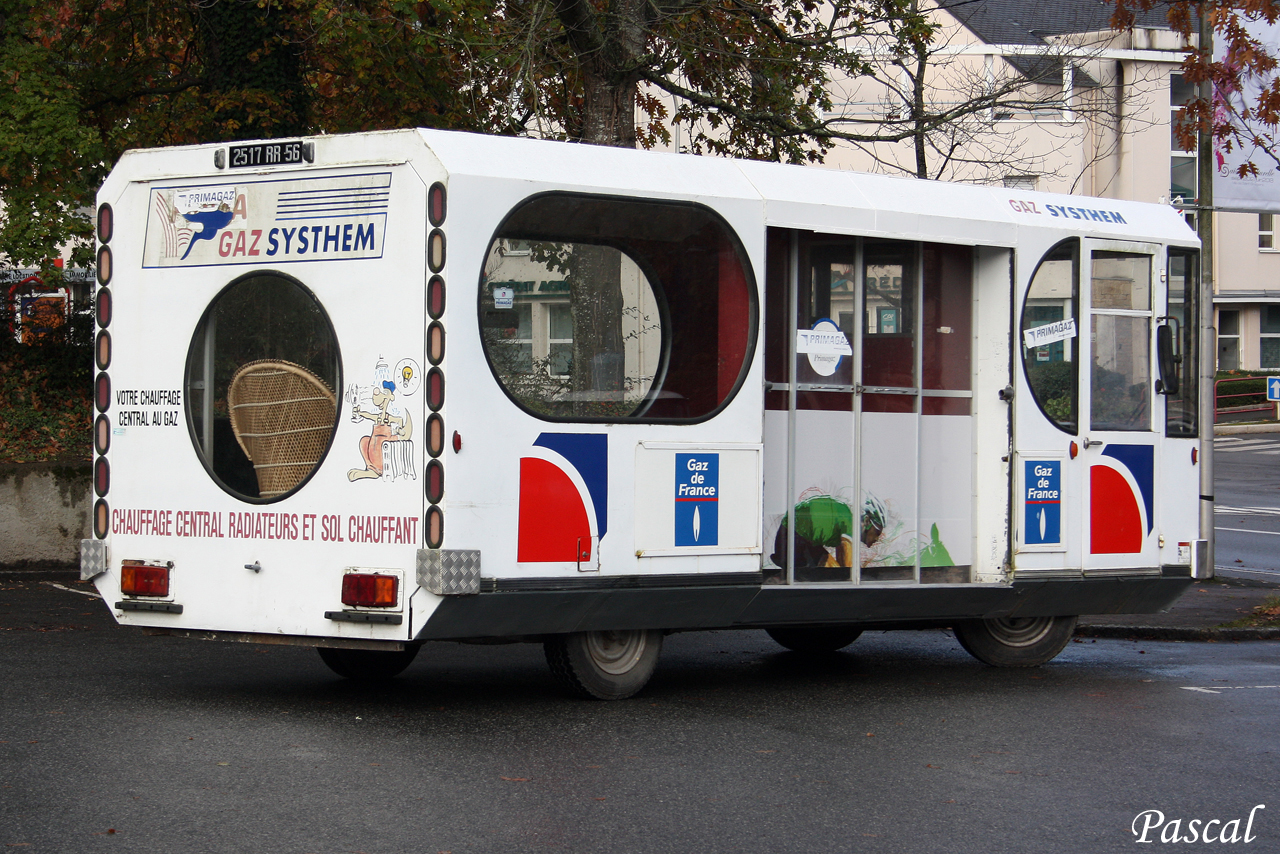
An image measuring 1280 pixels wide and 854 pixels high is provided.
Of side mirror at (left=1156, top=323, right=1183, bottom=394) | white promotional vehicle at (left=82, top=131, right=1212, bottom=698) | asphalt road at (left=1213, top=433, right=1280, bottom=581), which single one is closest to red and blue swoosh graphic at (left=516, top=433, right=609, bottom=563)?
white promotional vehicle at (left=82, top=131, right=1212, bottom=698)

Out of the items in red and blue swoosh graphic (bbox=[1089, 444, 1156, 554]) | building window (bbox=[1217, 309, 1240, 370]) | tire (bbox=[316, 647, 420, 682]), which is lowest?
tire (bbox=[316, 647, 420, 682])

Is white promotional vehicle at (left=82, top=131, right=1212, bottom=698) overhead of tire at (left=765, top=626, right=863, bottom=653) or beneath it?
overhead

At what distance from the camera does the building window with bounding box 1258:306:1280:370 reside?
49.6m

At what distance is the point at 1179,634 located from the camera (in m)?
11.6

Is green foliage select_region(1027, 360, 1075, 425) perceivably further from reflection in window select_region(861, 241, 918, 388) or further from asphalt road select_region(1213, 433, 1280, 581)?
asphalt road select_region(1213, 433, 1280, 581)

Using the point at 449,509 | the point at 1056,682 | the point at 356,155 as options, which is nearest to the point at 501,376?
the point at 449,509

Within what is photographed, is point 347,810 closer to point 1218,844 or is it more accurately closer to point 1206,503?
point 1218,844

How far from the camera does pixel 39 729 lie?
22.0 ft

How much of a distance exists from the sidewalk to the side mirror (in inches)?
64.1

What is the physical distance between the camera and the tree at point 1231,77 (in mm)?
13797

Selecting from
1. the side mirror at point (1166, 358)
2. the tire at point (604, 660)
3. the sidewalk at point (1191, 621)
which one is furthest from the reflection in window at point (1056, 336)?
the tire at point (604, 660)

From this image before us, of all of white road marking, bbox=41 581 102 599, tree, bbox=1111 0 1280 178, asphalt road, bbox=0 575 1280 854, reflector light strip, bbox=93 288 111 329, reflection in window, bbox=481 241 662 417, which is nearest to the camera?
asphalt road, bbox=0 575 1280 854

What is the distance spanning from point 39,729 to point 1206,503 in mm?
11602

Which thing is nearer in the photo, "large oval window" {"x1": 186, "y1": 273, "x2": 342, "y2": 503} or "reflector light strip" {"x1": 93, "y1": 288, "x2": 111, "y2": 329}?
"large oval window" {"x1": 186, "y1": 273, "x2": 342, "y2": 503}
